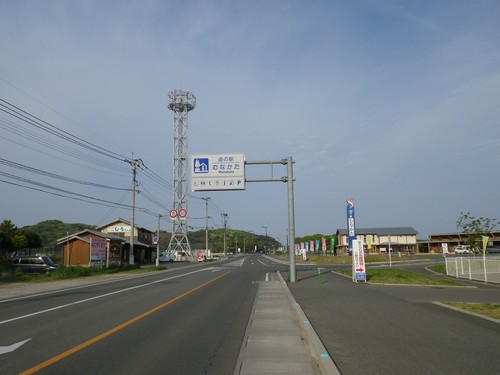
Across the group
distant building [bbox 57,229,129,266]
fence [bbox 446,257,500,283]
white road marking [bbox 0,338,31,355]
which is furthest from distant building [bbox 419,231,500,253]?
white road marking [bbox 0,338,31,355]

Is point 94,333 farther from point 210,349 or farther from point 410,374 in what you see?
point 410,374

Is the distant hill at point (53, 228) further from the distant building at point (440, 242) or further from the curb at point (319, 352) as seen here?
the curb at point (319, 352)

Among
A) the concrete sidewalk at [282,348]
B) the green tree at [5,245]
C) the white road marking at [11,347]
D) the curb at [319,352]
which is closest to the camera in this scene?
the curb at [319,352]

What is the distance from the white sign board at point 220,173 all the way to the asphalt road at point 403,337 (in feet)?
39.6

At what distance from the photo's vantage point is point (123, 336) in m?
8.24

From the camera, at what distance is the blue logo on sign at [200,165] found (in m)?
24.8

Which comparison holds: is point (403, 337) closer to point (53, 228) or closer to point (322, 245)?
point (322, 245)

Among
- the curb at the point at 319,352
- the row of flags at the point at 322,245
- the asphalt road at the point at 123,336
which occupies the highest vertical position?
the row of flags at the point at 322,245

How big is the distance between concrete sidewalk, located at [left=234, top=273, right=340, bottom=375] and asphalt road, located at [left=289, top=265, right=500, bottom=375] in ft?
0.94

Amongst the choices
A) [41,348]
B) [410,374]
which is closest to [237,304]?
[41,348]

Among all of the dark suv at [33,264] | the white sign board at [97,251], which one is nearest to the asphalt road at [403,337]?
the dark suv at [33,264]

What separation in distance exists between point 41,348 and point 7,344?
901mm

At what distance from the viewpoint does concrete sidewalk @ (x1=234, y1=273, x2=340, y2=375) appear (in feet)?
19.2

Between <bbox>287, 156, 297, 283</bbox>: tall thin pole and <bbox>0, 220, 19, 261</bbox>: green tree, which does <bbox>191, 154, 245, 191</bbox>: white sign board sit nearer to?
<bbox>287, 156, 297, 283</bbox>: tall thin pole
